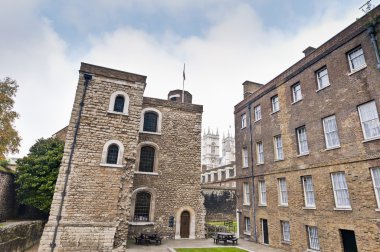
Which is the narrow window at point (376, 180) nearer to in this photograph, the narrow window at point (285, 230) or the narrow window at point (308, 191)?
the narrow window at point (308, 191)

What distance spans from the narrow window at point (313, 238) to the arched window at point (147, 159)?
1199 centimetres

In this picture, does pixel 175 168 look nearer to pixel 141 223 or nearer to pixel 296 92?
pixel 141 223

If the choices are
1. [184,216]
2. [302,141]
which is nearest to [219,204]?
[184,216]

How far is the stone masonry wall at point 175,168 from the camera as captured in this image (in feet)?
57.9

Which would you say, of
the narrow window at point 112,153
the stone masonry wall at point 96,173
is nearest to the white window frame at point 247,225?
the stone masonry wall at point 96,173

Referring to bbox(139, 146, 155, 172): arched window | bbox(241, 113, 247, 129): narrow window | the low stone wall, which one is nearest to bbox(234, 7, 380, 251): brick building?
bbox(241, 113, 247, 129): narrow window

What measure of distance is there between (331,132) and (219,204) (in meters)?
23.4

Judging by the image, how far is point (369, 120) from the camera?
10766mm

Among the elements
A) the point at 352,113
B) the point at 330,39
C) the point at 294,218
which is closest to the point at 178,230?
the point at 294,218

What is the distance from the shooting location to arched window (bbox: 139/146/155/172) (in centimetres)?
1839

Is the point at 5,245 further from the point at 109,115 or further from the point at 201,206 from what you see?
the point at 201,206

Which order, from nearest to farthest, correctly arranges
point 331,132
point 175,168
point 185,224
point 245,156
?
point 331,132 < point 185,224 < point 175,168 < point 245,156

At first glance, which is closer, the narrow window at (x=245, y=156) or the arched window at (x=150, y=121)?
the arched window at (x=150, y=121)

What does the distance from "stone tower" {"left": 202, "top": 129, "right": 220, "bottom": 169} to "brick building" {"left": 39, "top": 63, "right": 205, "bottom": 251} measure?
3037 inches
